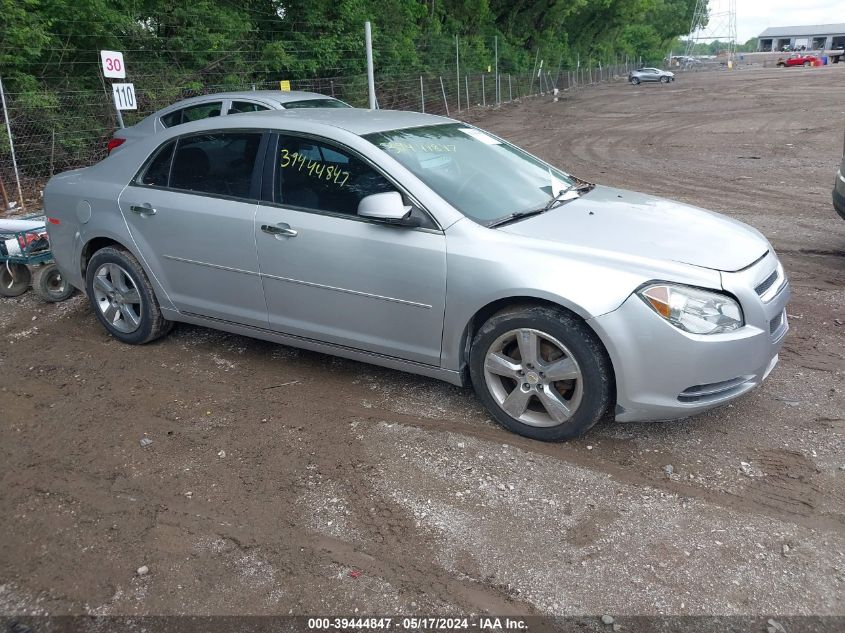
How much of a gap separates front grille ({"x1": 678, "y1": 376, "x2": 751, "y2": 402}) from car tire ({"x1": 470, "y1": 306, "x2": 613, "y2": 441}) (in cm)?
37

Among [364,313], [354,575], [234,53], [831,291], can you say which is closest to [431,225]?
[364,313]

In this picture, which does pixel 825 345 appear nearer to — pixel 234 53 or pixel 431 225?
pixel 431 225

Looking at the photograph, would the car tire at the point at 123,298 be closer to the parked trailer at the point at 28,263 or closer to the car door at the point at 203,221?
the car door at the point at 203,221

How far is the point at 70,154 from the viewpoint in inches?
506

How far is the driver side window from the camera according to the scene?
4227 mm

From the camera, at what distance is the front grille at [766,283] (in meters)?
3.73

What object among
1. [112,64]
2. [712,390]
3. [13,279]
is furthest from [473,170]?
[112,64]

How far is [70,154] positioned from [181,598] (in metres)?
12.0

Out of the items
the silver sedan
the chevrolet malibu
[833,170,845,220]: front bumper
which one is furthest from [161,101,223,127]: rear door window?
the silver sedan

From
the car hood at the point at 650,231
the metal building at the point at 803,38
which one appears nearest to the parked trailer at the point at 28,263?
the car hood at the point at 650,231

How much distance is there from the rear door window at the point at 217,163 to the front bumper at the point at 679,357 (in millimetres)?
2434

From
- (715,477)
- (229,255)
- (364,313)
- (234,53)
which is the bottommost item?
(715,477)

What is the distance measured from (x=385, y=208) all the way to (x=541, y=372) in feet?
3.89

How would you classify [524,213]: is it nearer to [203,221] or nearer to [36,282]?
[203,221]
